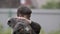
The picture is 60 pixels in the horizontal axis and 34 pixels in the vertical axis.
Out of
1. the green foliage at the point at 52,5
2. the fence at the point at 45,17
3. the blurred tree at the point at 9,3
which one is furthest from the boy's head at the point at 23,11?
the blurred tree at the point at 9,3

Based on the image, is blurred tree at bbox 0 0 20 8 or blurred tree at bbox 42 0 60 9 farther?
blurred tree at bbox 0 0 20 8

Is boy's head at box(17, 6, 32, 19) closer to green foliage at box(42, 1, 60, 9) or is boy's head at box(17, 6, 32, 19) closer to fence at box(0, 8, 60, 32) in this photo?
fence at box(0, 8, 60, 32)

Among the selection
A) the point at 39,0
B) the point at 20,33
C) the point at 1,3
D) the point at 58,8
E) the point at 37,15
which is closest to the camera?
the point at 20,33

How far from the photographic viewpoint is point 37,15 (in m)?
11.5

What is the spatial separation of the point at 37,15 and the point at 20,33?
7031 millimetres

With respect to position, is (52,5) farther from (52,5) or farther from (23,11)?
(23,11)

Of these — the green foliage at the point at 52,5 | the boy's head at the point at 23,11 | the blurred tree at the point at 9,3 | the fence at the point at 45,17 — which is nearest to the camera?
the boy's head at the point at 23,11

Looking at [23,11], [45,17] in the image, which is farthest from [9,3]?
[23,11]

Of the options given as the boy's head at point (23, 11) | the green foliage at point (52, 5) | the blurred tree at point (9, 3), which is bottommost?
the blurred tree at point (9, 3)

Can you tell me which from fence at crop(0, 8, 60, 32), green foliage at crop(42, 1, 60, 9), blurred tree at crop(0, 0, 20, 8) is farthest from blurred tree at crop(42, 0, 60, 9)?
blurred tree at crop(0, 0, 20, 8)

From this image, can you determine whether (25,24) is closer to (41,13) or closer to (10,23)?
(10,23)

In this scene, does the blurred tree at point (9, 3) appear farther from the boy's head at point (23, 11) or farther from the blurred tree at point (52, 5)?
the boy's head at point (23, 11)

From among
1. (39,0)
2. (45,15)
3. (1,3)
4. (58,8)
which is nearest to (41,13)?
(45,15)

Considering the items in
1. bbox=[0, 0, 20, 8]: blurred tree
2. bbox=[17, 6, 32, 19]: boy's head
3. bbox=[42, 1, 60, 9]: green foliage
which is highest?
bbox=[17, 6, 32, 19]: boy's head
